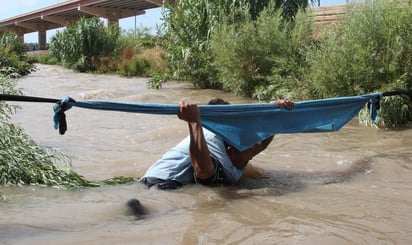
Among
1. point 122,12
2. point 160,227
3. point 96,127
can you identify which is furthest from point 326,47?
point 122,12

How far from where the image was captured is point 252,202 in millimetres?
3834

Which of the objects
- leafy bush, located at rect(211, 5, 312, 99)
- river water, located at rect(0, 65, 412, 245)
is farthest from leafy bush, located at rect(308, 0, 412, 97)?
leafy bush, located at rect(211, 5, 312, 99)

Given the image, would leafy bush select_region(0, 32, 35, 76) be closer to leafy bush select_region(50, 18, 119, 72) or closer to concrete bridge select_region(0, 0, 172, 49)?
leafy bush select_region(50, 18, 119, 72)

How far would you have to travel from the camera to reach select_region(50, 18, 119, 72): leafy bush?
23.3 metres

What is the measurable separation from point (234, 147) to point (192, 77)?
9856 millimetres

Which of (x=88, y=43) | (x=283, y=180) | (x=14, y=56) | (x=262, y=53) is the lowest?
(x=283, y=180)

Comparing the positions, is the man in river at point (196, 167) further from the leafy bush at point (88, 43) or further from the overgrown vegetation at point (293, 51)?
the leafy bush at point (88, 43)

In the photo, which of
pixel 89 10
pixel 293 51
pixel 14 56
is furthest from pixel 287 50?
pixel 89 10

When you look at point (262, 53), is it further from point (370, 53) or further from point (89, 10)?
point (89, 10)

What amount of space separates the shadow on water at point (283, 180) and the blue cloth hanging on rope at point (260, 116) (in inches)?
14.3

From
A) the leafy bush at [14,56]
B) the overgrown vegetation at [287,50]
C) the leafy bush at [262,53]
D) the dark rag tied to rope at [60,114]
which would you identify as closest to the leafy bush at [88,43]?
the leafy bush at [14,56]

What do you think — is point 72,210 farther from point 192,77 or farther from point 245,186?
point 192,77

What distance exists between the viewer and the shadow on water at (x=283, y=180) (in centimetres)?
410

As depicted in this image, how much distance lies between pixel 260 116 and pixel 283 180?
677 mm
